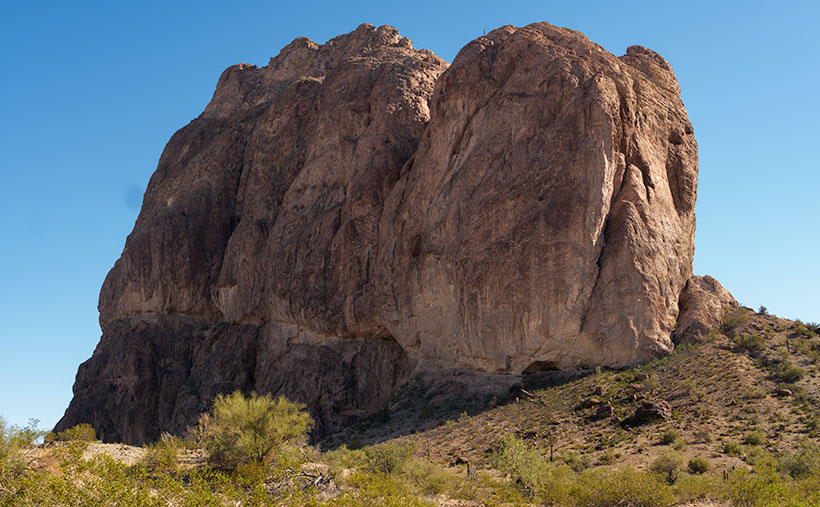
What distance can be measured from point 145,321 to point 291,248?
15.0m

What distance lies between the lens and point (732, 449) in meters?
22.6

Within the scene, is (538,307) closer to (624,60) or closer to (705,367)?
(705,367)

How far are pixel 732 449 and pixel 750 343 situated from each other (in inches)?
381

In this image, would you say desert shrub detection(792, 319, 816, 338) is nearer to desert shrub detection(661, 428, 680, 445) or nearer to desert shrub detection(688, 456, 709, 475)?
desert shrub detection(661, 428, 680, 445)

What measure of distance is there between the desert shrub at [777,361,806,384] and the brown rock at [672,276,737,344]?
12.2 ft

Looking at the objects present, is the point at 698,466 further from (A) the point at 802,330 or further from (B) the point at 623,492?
(A) the point at 802,330

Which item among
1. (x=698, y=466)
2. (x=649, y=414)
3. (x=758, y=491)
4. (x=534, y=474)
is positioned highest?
(x=649, y=414)

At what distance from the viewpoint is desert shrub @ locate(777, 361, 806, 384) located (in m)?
27.8

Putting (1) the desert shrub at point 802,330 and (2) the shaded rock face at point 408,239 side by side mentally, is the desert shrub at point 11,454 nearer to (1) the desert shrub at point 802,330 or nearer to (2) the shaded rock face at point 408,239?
(2) the shaded rock face at point 408,239

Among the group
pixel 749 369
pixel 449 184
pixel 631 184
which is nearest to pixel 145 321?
pixel 449 184

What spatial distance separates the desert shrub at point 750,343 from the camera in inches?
1208

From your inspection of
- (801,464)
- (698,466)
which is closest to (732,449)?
(698,466)

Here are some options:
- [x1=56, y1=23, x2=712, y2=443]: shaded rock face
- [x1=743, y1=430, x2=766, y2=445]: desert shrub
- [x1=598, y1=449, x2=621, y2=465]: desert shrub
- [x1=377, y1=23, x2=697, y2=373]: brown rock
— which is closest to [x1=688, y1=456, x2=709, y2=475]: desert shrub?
[x1=598, y1=449, x2=621, y2=465]: desert shrub

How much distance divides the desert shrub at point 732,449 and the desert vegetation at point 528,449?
0.14 feet
